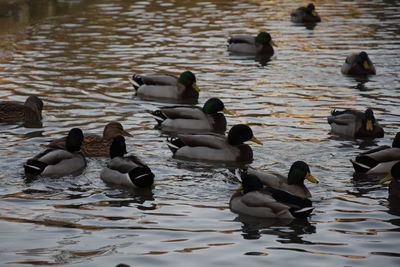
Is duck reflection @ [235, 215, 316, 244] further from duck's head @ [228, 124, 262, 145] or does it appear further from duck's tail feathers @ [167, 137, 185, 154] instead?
duck's tail feathers @ [167, 137, 185, 154]

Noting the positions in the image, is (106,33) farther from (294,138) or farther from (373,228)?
(373,228)

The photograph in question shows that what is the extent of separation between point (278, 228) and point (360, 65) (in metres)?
10.0

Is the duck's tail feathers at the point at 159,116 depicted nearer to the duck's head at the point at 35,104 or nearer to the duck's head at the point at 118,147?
the duck's head at the point at 35,104

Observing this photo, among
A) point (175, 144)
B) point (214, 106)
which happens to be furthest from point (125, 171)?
point (214, 106)

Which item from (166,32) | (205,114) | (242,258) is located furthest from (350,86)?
(242,258)

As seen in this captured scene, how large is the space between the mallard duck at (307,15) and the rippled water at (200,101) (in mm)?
353

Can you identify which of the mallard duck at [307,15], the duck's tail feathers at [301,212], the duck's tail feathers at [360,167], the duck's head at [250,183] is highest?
the mallard duck at [307,15]

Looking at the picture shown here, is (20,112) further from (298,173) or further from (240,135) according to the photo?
(298,173)

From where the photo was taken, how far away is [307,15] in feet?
92.1

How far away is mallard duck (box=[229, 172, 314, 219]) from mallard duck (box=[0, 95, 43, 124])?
615 centimetres

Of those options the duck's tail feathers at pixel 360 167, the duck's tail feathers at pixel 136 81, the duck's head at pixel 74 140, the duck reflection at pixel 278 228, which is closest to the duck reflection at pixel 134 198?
the duck reflection at pixel 278 228

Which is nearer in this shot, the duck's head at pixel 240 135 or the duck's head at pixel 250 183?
the duck's head at pixel 250 183

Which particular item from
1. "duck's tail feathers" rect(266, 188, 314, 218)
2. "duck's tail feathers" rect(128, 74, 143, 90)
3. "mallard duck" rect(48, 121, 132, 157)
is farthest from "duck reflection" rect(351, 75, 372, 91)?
"duck's tail feathers" rect(266, 188, 314, 218)

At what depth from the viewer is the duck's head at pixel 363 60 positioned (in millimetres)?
20266
